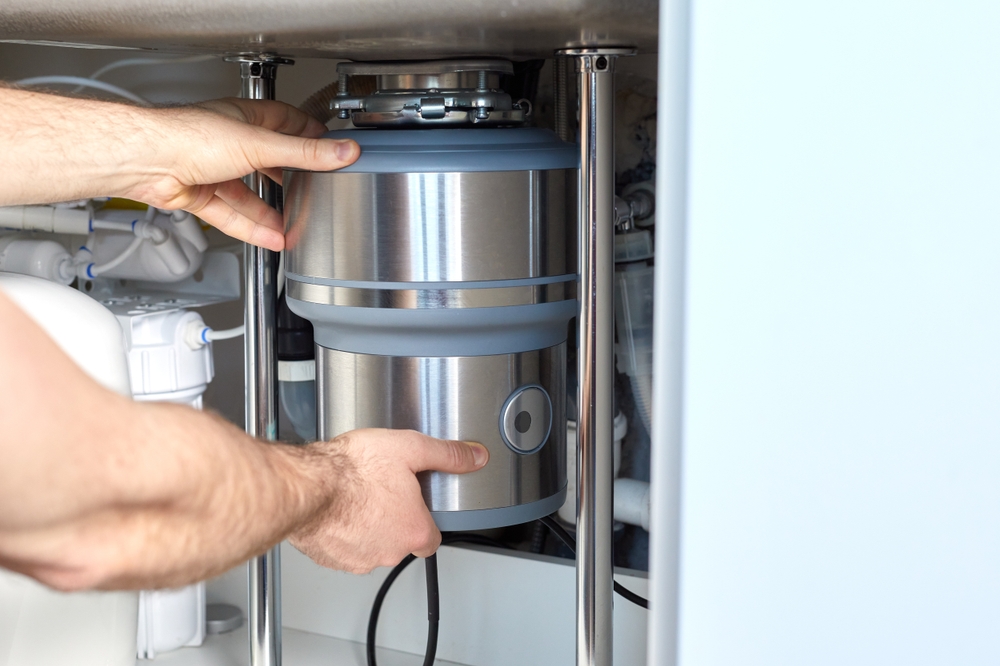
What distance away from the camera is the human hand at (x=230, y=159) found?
2.20 feet

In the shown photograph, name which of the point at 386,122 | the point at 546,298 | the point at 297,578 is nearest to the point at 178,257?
the point at 297,578

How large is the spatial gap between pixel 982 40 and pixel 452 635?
0.88 metres

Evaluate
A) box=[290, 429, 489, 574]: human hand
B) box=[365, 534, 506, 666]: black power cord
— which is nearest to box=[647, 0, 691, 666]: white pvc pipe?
box=[290, 429, 489, 574]: human hand

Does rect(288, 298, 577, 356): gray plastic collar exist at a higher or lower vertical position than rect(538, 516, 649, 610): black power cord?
higher

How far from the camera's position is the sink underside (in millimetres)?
533

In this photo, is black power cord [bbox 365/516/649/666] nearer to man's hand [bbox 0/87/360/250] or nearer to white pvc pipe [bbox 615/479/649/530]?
white pvc pipe [bbox 615/479/649/530]

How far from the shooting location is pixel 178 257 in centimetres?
116

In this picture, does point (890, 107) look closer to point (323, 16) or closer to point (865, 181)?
point (865, 181)

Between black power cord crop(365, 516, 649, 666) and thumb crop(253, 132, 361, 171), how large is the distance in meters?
0.39

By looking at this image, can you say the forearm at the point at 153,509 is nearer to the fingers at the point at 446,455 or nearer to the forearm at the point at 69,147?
the fingers at the point at 446,455

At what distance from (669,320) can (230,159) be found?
42 centimetres

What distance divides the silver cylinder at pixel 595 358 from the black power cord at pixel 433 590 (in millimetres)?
190

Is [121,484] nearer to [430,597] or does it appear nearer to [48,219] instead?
[430,597]

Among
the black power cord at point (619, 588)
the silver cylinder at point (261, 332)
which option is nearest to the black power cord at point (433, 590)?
the black power cord at point (619, 588)
